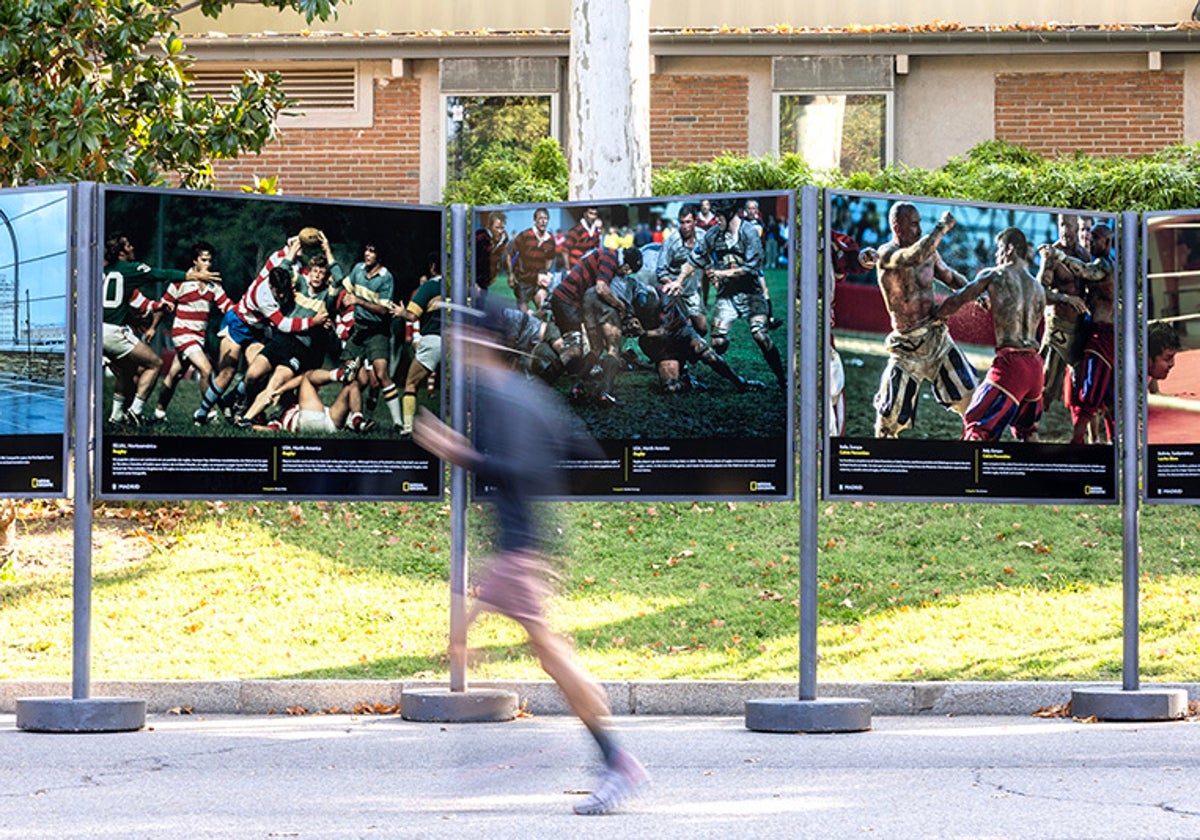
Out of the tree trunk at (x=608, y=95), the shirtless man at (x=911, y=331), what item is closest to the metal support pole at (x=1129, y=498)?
the shirtless man at (x=911, y=331)

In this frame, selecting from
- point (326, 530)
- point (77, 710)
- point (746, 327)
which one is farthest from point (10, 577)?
point (746, 327)

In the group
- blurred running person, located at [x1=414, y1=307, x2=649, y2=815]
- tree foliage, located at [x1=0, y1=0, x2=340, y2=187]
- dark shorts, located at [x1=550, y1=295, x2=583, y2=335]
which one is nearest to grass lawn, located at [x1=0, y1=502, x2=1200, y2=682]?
dark shorts, located at [x1=550, y1=295, x2=583, y2=335]

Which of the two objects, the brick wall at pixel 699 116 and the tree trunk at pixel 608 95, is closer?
the tree trunk at pixel 608 95

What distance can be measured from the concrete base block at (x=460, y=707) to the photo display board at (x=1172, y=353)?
151 inches

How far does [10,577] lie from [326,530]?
2466 mm

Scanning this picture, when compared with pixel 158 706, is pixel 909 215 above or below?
above

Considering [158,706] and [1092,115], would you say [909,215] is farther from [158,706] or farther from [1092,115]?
[1092,115]

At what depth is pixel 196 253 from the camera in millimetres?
10219

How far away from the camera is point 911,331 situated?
1011 cm

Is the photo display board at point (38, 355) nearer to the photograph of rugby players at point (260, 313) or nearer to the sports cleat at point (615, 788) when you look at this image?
the photograph of rugby players at point (260, 313)

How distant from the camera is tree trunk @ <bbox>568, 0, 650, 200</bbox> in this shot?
16.4 metres

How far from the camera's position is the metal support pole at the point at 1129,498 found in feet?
34.1

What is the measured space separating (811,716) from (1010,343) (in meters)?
2.35

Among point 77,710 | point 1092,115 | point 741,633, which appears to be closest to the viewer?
point 77,710
